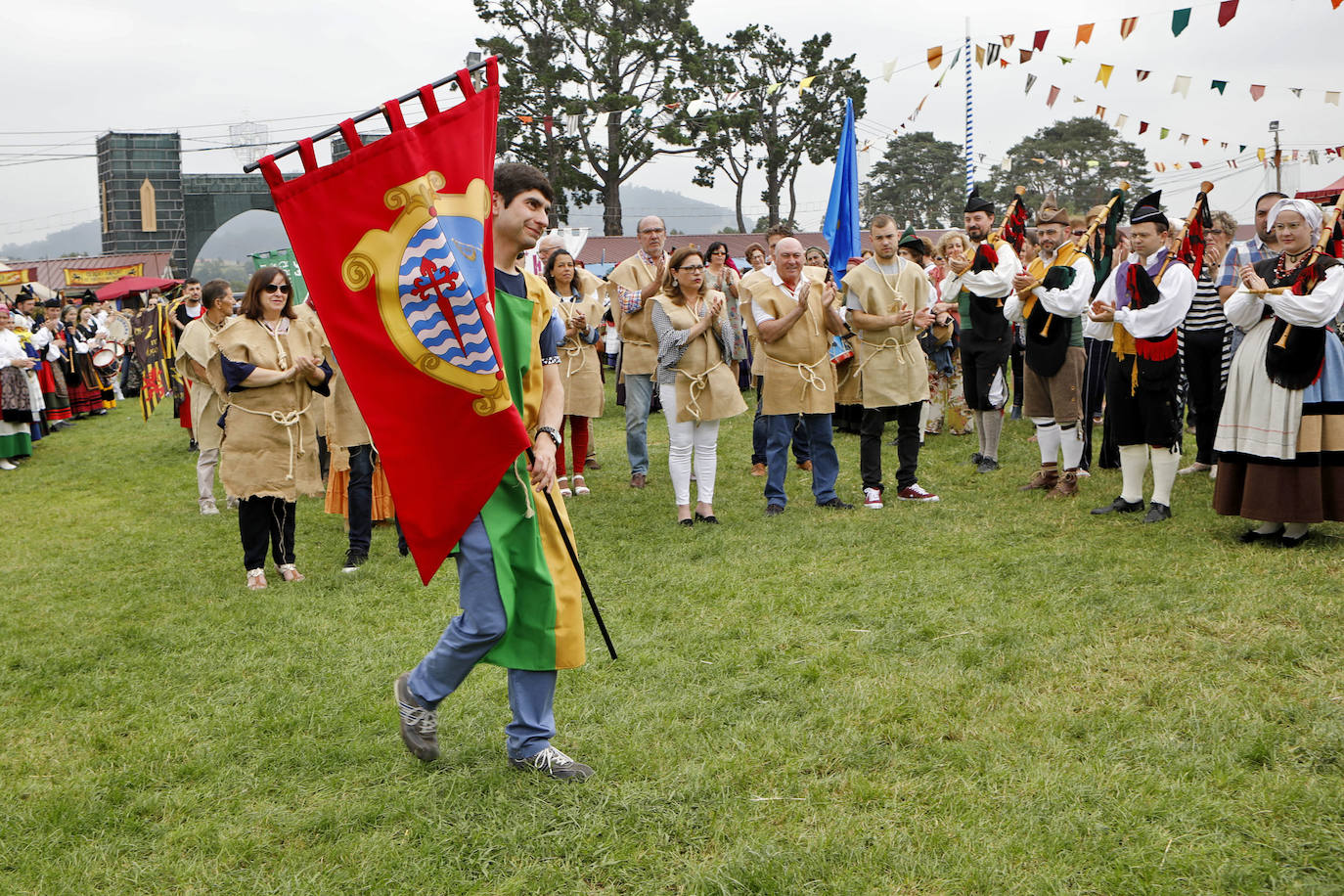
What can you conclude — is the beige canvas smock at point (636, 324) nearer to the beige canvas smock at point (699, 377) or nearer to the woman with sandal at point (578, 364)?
the woman with sandal at point (578, 364)

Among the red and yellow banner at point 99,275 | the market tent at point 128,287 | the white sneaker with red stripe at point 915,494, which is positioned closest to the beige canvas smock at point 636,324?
the white sneaker with red stripe at point 915,494

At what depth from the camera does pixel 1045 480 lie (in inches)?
323

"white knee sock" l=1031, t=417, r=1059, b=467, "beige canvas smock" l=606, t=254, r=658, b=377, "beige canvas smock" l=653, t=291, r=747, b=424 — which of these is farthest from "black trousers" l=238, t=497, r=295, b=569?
"white knee sock" l=1031, t=417, r=1059, b=467

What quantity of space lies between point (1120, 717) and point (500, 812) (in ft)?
7.33

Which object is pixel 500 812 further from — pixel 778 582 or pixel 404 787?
pixel 778 582

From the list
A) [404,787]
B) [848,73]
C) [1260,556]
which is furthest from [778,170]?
[404,787]

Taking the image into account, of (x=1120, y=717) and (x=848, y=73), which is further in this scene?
(x=848, y=73)

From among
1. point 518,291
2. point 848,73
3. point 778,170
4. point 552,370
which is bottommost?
point 552,370

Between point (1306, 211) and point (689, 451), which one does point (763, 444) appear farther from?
point (1306, 211)

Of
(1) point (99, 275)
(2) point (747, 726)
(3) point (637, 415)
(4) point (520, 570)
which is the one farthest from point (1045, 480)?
(1) point (99, 275)

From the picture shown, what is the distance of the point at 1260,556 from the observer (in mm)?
A: 5883

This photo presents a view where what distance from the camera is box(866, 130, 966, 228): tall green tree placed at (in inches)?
2206

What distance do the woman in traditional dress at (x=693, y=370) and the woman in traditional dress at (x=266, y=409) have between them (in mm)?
2390

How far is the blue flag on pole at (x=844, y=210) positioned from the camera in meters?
7.85
